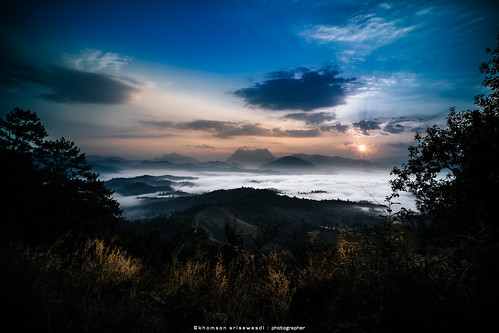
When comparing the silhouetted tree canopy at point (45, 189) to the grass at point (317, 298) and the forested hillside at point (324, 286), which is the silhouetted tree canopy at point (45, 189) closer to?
the forested hillside at point (324, 286)

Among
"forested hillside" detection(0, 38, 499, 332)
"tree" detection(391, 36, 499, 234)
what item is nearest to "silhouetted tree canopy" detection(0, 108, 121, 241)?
"forested hillside" detection(0, 38, 499, 332)

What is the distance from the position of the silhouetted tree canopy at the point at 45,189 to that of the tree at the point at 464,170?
46.4 feet

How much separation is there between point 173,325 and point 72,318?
1580 millimetres

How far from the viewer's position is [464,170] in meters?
8.51

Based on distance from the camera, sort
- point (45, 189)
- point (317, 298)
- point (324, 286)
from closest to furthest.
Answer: point (317, 298) < point (324, 286) < point (45, 189)

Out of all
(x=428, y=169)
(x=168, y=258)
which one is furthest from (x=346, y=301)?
(x=168, y=258)

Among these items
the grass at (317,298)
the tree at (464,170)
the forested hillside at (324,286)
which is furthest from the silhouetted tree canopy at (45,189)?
the tree at (464,170)

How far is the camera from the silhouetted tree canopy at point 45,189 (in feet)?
30.2

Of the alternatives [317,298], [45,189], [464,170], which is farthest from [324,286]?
[45,189]

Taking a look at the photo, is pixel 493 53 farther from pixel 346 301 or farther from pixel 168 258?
pixel 168 258

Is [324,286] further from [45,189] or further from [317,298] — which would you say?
[45,189]

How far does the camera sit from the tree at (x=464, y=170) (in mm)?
7047

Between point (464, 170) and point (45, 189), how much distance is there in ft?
88.7

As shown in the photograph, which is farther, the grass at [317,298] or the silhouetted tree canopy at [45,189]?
the silhouetted tree canopy at [45,189]
